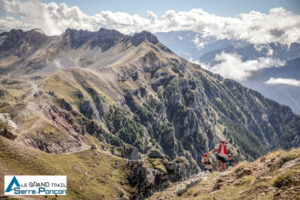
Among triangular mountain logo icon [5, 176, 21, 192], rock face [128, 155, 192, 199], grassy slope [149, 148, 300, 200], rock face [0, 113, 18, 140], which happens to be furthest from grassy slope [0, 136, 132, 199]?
grassy slope [149, 148, 300, 200]

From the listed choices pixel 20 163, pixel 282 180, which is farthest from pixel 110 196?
pixel 282 180

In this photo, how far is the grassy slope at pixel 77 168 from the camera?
296 feet

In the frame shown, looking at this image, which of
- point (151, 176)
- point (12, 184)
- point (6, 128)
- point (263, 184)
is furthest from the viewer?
point (151, 176)

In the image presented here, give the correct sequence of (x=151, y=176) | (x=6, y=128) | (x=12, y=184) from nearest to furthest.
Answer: (x=12, y=184) < (x=6, y=128) < (x=151, y=176)

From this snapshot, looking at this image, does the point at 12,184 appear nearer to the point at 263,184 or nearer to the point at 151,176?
the point at 263,184

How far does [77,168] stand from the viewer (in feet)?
408

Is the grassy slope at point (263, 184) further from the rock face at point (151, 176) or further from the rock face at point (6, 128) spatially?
the rock face at point (151, 176)

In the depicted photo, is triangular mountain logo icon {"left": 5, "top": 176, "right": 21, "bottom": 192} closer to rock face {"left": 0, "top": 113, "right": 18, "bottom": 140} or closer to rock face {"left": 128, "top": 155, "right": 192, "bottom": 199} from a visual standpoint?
rock face {"left": 0, "top": 113, "right": 18, "bottom": 140}

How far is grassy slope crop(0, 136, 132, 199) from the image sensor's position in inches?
3556

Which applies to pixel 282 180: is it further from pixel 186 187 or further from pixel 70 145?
pixel 70 145

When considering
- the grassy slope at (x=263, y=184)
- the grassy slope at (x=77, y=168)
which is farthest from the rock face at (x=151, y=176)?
the grassy slope at (x=263, y=184)

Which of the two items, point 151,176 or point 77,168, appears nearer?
point 77,168

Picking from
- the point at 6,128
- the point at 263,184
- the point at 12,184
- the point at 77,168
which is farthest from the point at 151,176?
the point at 263,184

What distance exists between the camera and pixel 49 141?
13925 cm
